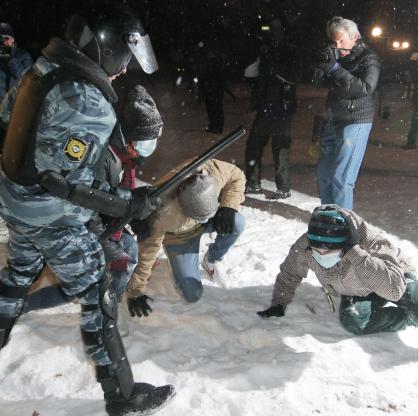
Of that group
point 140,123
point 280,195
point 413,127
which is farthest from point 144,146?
point 413,127

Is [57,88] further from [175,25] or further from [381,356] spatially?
[175,25]

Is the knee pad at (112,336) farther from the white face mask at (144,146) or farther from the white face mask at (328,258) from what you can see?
the white face mask at (328,258)

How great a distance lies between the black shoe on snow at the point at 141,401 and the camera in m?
2.28

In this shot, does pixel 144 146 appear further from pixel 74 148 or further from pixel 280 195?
pixel 280 195

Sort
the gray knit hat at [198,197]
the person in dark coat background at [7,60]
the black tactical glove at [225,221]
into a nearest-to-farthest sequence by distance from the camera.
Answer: the gray knit hat at [198,197] → the black tactical glove at [225,221] → the person in dark coat background at [7,60]

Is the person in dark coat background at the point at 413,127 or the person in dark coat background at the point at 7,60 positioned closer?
the person in dark coat background at the point at 7,60

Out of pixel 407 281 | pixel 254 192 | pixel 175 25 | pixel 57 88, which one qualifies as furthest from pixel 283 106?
pixel 175 25

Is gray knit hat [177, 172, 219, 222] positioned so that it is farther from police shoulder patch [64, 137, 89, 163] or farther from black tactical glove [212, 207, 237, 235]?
police shoulder patch [64, 137, 89, 163]

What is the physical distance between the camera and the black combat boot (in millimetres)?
2258

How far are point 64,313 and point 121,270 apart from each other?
22.6 inches

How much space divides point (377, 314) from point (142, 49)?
76.9 inches

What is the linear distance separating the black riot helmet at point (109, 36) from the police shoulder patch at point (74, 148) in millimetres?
394

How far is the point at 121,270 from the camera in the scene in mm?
3006

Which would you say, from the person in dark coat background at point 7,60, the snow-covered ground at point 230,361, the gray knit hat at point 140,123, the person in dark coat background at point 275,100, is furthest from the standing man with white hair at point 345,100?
the person in dark coat background at point 7,60
